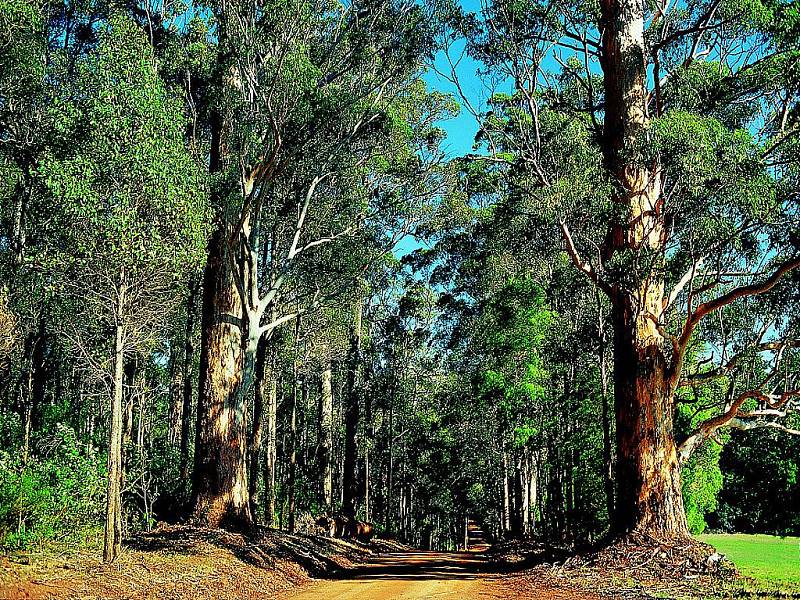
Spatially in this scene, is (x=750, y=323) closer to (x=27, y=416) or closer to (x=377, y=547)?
(x=377, y=547)

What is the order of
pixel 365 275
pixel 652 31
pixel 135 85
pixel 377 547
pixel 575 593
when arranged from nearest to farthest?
pixel 575 593
pixel 135 85
pixel 652 31
pixel 365 275
pixel 377 547

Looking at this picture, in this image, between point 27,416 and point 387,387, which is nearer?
point 27,416

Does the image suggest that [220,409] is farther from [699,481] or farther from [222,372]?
[699,481]

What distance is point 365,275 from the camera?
2370cm

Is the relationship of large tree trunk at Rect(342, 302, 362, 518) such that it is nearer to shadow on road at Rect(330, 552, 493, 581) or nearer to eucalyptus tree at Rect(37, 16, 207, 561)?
shadow on road at Rect(330, 552, 493, 581)

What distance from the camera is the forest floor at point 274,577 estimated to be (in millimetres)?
9469

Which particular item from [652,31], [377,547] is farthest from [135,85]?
[377,547]

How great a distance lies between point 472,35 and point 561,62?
2.15 m

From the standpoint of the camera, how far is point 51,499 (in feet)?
41.9

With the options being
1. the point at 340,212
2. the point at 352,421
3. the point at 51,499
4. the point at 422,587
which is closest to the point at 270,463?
the point at 352,421

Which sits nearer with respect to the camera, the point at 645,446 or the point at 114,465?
the point at 114,465

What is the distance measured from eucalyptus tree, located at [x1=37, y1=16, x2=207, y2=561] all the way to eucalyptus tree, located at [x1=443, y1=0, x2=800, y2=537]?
23.4 feet

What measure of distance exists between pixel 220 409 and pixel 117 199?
6509mm

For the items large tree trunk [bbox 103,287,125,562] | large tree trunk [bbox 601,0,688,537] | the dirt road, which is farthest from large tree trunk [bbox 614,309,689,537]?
large tree trunk [bbox 103,287,125,562]
